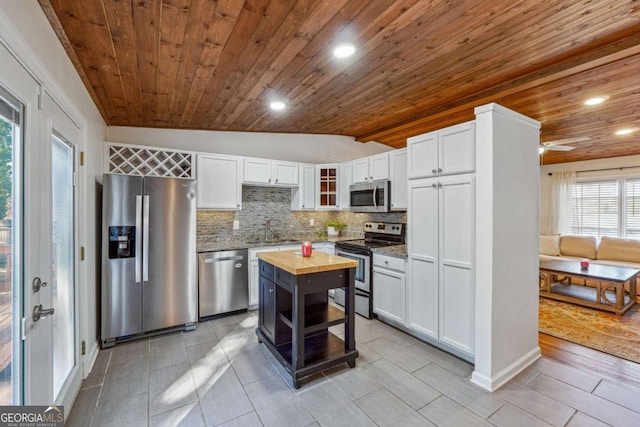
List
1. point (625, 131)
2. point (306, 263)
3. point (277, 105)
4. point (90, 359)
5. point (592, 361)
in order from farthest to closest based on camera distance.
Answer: point (625, 131), point (277, 105), point (592, 361), point (90, 359), point (306, 263)

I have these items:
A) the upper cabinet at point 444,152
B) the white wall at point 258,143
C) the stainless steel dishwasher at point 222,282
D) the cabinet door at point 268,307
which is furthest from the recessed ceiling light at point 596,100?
the stainless steel dishwasher at point 222,282

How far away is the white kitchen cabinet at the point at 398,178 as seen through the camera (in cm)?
361

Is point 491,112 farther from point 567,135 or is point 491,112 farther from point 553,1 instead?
point 567,135

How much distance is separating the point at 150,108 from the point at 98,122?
538mm

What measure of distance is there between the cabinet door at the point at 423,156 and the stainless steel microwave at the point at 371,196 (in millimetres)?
811

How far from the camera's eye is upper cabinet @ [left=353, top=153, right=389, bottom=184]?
3887 mm

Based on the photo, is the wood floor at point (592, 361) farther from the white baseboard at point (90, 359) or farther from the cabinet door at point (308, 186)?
the white baseboard at point (90, 359)

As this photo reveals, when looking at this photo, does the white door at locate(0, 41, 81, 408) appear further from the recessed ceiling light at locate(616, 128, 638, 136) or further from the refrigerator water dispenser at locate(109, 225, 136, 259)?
the recessed ceiling light at locate(616, 128, 638, 136)

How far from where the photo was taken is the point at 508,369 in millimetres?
2359

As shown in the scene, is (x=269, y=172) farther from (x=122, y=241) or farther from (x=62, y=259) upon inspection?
(x=62, y=259)

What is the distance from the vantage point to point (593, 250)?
17.7 feet

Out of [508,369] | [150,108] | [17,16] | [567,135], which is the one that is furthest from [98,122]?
[567,135]

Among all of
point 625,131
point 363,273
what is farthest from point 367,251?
point 625,131

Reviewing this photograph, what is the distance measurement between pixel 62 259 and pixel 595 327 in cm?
527
